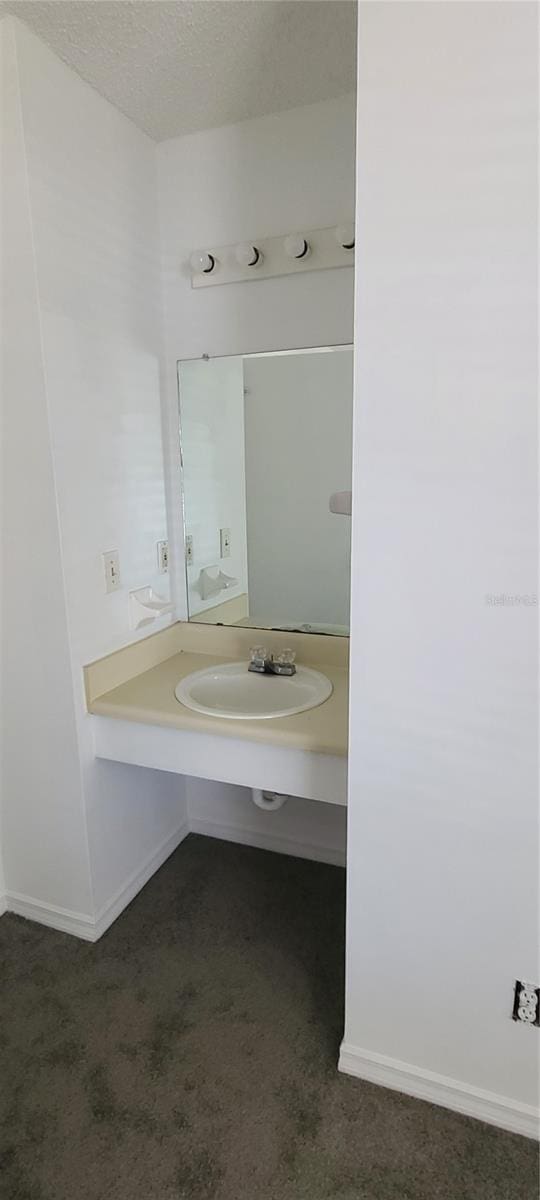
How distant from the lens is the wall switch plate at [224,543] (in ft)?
7.02

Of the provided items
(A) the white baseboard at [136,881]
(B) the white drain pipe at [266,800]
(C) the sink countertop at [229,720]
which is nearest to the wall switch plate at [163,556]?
(C) the sink countertop at [229,720]

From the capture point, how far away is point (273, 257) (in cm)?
182

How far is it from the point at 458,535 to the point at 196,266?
1.33 metres

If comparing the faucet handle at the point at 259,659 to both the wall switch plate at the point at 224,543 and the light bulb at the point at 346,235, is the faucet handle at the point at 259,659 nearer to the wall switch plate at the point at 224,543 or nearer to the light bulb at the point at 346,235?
the wall switch plate at the point at 224,543

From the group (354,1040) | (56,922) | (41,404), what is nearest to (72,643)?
(41,404)

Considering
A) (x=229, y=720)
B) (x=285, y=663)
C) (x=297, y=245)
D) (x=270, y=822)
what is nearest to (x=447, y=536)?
(x=229, y=720)

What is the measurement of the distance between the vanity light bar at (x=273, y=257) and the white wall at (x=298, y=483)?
0.80 ft

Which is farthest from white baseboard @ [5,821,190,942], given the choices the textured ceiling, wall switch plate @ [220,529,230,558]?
the textured ceiling

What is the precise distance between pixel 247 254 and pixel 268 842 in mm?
2015

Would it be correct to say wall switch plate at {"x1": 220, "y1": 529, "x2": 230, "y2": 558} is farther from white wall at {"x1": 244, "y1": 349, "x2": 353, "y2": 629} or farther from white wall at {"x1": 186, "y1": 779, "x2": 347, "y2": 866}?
white wall at {"x1": 186, "y1": 779, "x2": 347, "y2": 866}

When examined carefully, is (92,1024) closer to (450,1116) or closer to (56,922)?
(56,922)

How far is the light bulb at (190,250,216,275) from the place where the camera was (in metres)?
1.87

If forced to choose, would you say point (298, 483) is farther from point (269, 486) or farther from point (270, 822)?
point (270, 822)

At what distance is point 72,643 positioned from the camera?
168 cm
